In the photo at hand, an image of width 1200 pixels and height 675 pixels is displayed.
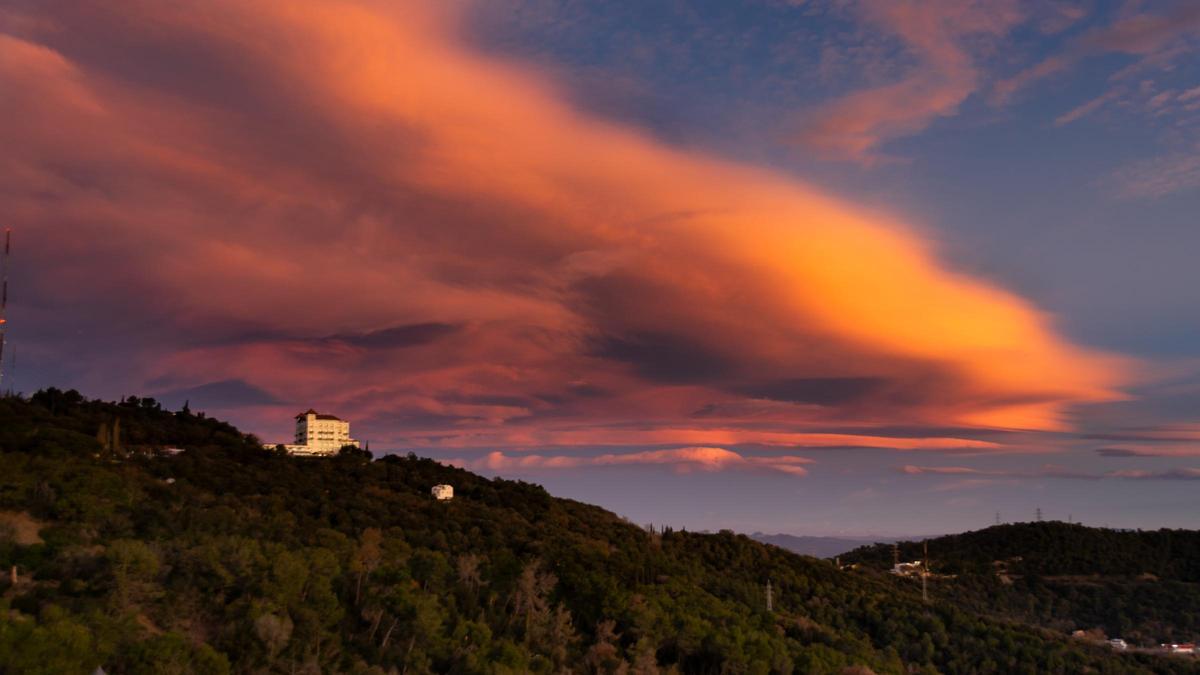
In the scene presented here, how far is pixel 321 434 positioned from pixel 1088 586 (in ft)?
488

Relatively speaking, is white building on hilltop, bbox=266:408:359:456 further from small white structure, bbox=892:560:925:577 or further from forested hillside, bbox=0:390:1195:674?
small white structure, bbox=892:560:925:577

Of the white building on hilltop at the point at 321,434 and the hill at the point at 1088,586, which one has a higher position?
the white building on hilltop at the point at 321,434

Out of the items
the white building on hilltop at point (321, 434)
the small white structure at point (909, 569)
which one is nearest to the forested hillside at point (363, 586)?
the white building on hilltop at point (321, 434)

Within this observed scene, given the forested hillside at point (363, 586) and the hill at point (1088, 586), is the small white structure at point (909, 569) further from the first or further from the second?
the forested hillside at point (363, 586)

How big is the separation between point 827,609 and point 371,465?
243 feet

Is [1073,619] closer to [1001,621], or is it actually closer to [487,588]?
[1001,621]

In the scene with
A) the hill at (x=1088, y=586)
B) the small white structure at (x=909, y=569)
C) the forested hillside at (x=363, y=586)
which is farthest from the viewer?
the small white structure at (x=909, y=569)

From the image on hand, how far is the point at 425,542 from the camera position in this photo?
296ft

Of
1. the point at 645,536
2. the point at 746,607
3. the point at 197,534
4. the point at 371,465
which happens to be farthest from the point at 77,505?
the point at 645,536

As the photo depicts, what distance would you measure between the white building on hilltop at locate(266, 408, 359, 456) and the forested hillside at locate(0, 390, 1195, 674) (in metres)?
25.3

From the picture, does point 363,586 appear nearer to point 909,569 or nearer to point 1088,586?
point 1088,586

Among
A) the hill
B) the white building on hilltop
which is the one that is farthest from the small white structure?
the white building on hilltop

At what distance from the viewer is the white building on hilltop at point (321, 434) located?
164 meters

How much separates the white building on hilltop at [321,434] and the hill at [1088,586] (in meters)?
114
